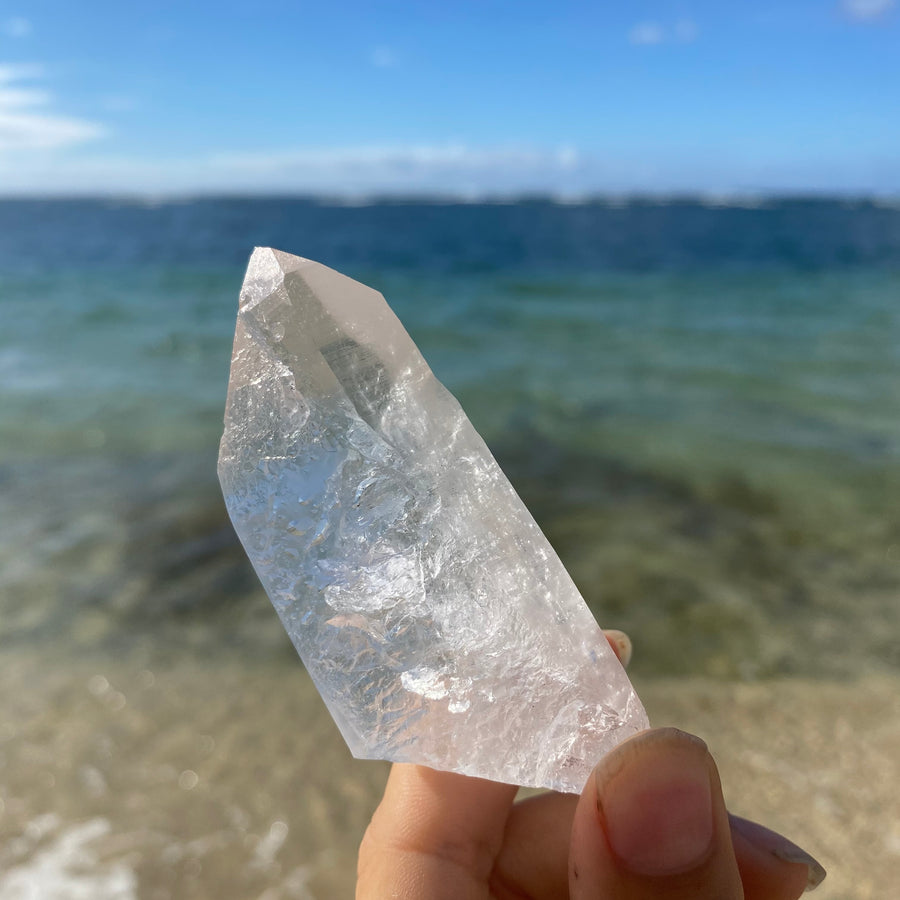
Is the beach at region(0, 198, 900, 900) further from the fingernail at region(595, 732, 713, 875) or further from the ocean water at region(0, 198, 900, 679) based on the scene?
the fingernail at region(595, 732, 713, 875)

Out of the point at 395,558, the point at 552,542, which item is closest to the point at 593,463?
the point at 552,542

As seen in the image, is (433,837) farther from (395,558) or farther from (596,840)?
(395,558)

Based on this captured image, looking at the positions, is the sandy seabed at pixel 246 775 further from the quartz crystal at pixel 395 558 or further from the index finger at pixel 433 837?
the quartz crystal at pixel 395 558

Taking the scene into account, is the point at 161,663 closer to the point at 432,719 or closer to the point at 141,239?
the point at 432,719

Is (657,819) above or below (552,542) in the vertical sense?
above

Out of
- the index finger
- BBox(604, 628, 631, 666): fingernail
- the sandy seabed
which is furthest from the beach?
BBox(604, 628, 631, 666): fingernail

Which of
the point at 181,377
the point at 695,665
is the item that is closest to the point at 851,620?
the point at 695,665
